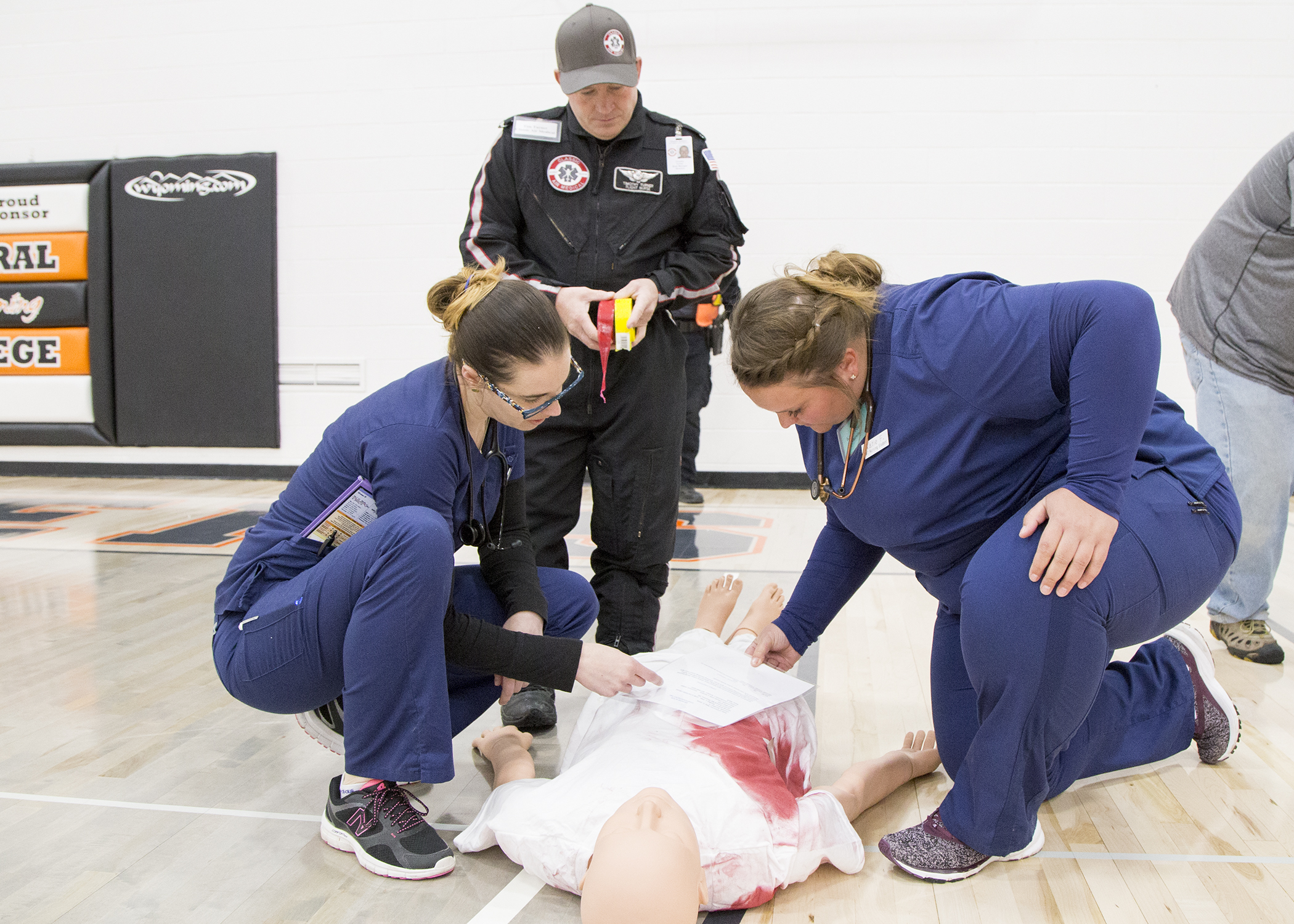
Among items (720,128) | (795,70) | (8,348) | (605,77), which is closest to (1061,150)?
(795,70)

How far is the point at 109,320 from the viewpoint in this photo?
5574mm

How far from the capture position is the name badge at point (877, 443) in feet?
4.84

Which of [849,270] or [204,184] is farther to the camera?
[204,184]

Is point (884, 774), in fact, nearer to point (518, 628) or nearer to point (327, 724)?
point (518, 628)

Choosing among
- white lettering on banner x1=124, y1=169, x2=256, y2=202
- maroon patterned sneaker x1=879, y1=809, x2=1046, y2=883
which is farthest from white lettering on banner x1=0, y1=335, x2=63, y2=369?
maroon patterned sneaker x1=879, y1=809, x2=1046, y2=883

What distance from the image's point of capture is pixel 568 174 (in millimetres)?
2311

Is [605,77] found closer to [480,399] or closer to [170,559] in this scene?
[480,399]

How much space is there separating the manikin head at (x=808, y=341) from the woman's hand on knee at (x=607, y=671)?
1.51 ft

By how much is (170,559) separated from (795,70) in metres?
3.91

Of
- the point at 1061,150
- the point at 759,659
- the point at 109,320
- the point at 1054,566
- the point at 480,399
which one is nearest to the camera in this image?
the point at 1054,566

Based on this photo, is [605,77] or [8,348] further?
[8,348]

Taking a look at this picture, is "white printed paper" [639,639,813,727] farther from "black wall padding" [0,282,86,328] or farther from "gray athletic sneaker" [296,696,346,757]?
"black wall padding" [0,282,86,328]

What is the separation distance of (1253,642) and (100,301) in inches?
229

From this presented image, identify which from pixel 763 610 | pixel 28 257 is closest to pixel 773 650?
pixel 763 610
